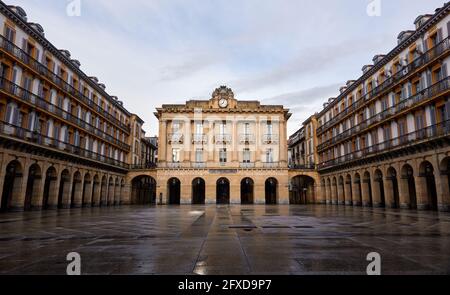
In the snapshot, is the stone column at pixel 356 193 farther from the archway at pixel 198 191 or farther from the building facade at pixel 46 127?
the building facade at pixel 46 127

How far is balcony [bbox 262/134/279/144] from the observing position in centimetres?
4872

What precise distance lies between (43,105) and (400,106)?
110ft

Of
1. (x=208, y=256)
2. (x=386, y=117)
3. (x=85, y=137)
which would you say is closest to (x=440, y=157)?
(x=386, y=117)

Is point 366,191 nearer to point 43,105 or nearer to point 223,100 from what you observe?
point 223,100

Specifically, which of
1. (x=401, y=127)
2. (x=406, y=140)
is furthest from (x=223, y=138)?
(x=406, y=140)

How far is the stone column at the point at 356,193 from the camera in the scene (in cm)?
3784

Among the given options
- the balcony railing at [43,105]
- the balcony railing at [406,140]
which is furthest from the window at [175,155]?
the balcony railing at [406,140]

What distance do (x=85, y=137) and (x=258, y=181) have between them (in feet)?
82.1

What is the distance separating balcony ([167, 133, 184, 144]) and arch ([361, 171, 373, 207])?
88.8 ft

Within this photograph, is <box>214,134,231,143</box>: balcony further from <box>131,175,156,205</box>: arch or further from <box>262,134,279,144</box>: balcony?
<box>131,175,156,205</box>: arch

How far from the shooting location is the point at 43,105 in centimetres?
2770

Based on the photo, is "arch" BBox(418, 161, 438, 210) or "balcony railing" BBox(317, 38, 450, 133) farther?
"arch" BBox(418, 161, 438, 210)

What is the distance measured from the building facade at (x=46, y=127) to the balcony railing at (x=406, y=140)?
32.1m

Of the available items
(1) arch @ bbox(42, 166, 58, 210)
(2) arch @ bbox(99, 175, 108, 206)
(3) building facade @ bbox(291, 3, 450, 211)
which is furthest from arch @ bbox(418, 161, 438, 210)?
(2) arch @ bbox(99, 175, 108, 206)
